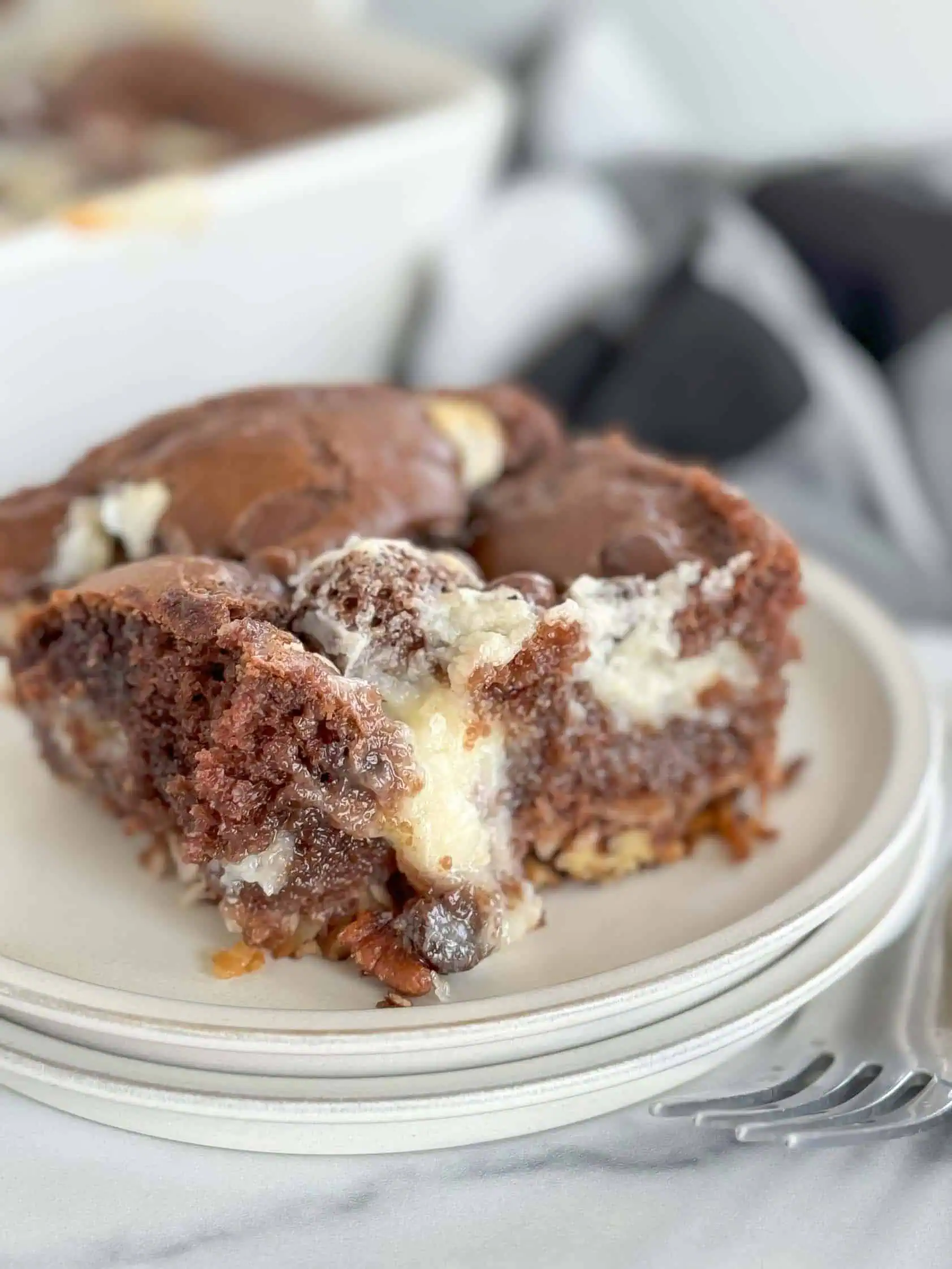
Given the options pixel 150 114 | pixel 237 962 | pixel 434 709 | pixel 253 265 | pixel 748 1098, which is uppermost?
pixel 434 709

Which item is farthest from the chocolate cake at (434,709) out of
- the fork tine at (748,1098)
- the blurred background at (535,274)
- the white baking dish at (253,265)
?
the blurred background at (535,274)

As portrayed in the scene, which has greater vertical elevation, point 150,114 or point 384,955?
point 384,955

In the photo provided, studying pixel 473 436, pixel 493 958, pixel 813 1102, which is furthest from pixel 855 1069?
pixel 473 436

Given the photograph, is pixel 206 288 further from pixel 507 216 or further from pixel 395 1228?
pixel 395 1228

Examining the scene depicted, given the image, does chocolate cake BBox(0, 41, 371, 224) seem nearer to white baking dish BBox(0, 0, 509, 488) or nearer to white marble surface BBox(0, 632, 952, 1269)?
white baking dish BBox(0, 0, 509, 488)

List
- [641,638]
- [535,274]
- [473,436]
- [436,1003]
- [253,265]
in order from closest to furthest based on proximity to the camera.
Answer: [436,1003], [641,638], [473,436], [253,265], [535,274]

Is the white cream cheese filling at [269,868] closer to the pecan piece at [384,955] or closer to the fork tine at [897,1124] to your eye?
the pecan piece at [384,955]

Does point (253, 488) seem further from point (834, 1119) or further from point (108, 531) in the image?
point (834, 1119)
